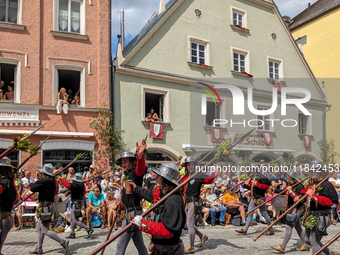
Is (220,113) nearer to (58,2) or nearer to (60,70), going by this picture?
(60,70)

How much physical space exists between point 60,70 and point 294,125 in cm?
1186

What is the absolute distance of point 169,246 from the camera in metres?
4.28

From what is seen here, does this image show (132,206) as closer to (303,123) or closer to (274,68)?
(303,123)

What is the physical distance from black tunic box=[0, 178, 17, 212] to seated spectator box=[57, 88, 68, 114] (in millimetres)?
8754

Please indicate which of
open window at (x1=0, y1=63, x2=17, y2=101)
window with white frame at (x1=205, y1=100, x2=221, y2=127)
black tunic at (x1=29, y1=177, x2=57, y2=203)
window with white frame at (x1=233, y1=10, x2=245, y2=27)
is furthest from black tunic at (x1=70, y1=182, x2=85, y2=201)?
window with white frame at (x1=233, y1=10, x2=245, y2=27)

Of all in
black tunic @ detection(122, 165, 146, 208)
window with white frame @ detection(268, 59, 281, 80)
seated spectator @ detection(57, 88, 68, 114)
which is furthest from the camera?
window with white frame @ detection(268, 59, 281, 80)

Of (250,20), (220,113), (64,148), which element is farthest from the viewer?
(250,20)

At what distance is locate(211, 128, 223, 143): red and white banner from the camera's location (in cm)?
595

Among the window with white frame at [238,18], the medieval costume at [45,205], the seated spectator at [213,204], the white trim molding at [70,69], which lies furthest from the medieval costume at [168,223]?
the window with white frame at [238,18]

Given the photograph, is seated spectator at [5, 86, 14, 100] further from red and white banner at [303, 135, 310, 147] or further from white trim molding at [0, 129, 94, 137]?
red and white banner at [303, 135, 310, 147]

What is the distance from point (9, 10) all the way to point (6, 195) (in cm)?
1132

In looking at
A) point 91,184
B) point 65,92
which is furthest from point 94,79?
point 91,184

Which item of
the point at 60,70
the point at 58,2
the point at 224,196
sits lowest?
the point at 224,196

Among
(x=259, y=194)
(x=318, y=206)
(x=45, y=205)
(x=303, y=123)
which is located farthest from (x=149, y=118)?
(x=318, y=206)
